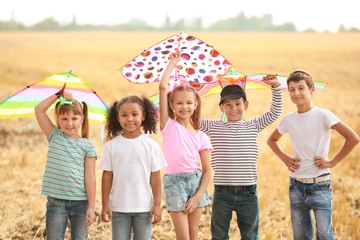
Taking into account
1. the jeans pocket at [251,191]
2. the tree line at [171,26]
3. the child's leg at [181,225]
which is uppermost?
the tree line at [171,26]

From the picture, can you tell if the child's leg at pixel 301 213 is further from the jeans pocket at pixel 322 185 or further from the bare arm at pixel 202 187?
the bare arm at pixel 202 187

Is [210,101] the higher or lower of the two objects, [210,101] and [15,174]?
the higher

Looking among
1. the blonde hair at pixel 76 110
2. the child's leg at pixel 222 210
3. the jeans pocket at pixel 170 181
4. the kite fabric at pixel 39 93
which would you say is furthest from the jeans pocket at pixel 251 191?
the kite fabric at pixel 39 93

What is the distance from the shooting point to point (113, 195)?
132 inches

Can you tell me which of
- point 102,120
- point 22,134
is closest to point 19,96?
point 102,120

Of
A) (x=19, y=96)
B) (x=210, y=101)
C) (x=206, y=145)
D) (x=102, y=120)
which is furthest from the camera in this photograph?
(x=210, y=101)

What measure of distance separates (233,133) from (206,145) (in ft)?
1.38

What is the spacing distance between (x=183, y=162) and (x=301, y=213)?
116cm

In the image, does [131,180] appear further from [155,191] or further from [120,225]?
[120,225]

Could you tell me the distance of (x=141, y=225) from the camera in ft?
10.9

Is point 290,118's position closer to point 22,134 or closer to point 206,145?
point 206,145

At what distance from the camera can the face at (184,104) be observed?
3.56m

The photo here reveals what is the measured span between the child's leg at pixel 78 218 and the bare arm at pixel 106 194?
0.18 m

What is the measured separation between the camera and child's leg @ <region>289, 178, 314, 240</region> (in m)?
3.67
